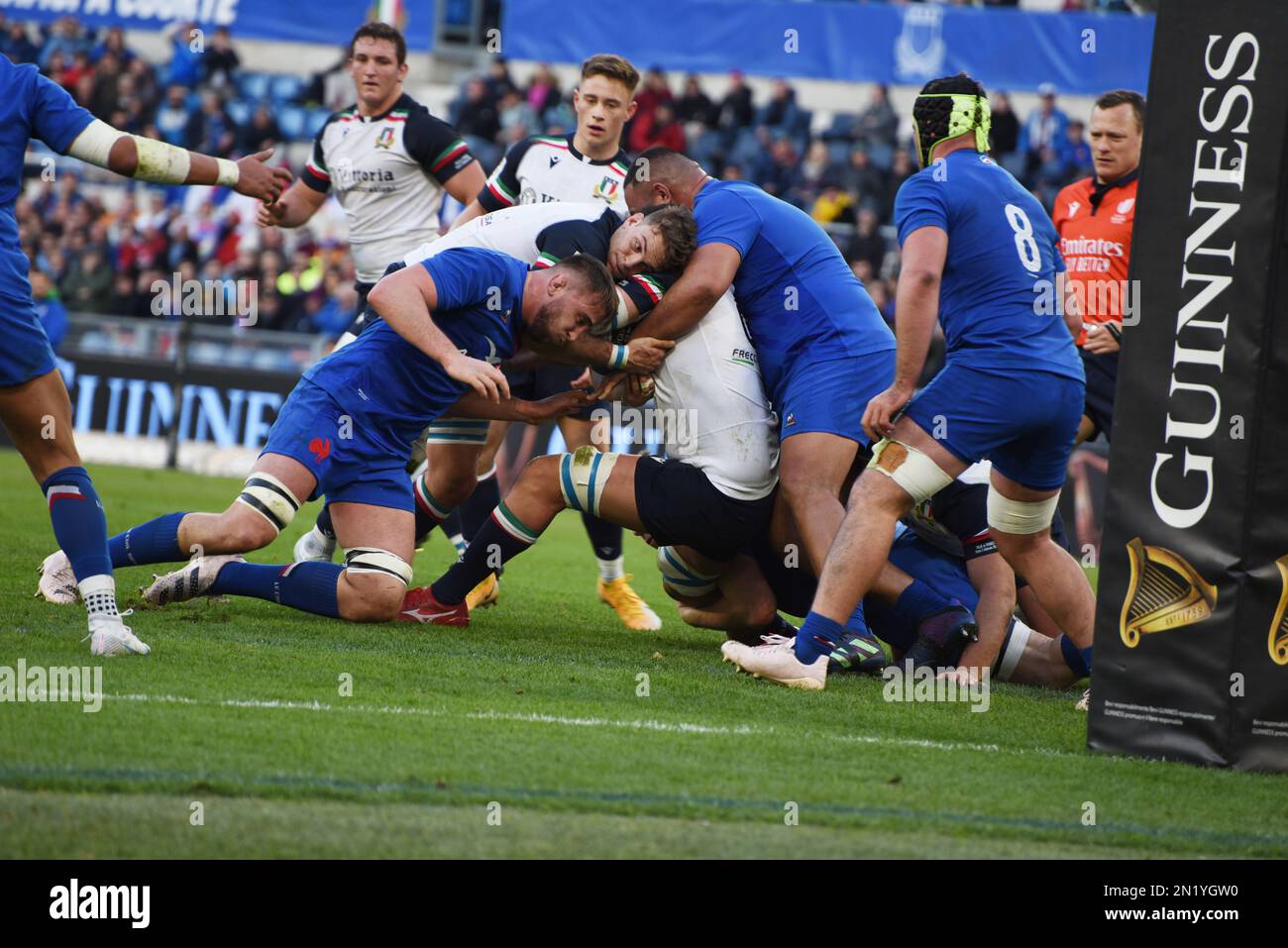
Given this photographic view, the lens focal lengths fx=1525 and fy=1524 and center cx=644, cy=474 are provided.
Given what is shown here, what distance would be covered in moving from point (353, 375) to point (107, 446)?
39.3 feet

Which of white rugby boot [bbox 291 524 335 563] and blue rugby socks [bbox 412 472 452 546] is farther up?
blue rugby socks [bbox 412 472 452 546]

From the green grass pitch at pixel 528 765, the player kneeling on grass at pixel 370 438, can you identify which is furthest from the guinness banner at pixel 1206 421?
the player kneeling on grass at pixel 370 438

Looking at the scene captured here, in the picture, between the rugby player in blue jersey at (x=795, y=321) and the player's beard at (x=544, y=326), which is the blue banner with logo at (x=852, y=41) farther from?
the player's beard at (x=544, y=326)

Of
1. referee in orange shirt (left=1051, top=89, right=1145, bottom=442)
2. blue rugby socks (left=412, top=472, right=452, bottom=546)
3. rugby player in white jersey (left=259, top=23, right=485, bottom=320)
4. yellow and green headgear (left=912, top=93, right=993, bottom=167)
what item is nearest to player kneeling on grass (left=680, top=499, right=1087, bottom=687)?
blue rugby socks (left=412, top=472, right=452, bottom=546)

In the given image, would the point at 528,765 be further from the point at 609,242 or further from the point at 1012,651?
the point at 1012,651

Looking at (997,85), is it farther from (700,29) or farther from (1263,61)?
(1263,61)

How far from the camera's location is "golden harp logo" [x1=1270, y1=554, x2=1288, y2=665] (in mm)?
4625

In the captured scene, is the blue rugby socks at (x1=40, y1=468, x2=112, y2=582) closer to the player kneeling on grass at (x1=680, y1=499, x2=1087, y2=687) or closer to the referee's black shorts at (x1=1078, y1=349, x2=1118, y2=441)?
the player kneeling on grass at (x1=680, y1=499, x2=1087, y2=687)

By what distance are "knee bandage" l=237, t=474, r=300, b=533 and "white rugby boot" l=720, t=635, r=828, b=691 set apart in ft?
6.25

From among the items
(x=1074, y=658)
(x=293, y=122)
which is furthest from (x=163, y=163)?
(x=293, y=122)

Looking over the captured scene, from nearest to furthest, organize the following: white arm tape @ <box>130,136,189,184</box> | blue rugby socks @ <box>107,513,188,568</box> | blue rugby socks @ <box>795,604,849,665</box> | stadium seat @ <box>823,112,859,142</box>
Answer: white arm tape @ <box>130,136,189,184</box> < blue rugby socks @ <box>795,604,849,665</box> < blue rugby socks @ <box>107,513,188,568</box> < stadium seat @ <box>823,112,859,142</box>

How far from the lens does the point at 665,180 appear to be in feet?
22.2

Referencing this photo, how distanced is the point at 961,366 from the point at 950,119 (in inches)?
38.3

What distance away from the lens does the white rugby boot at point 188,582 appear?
254 inches
